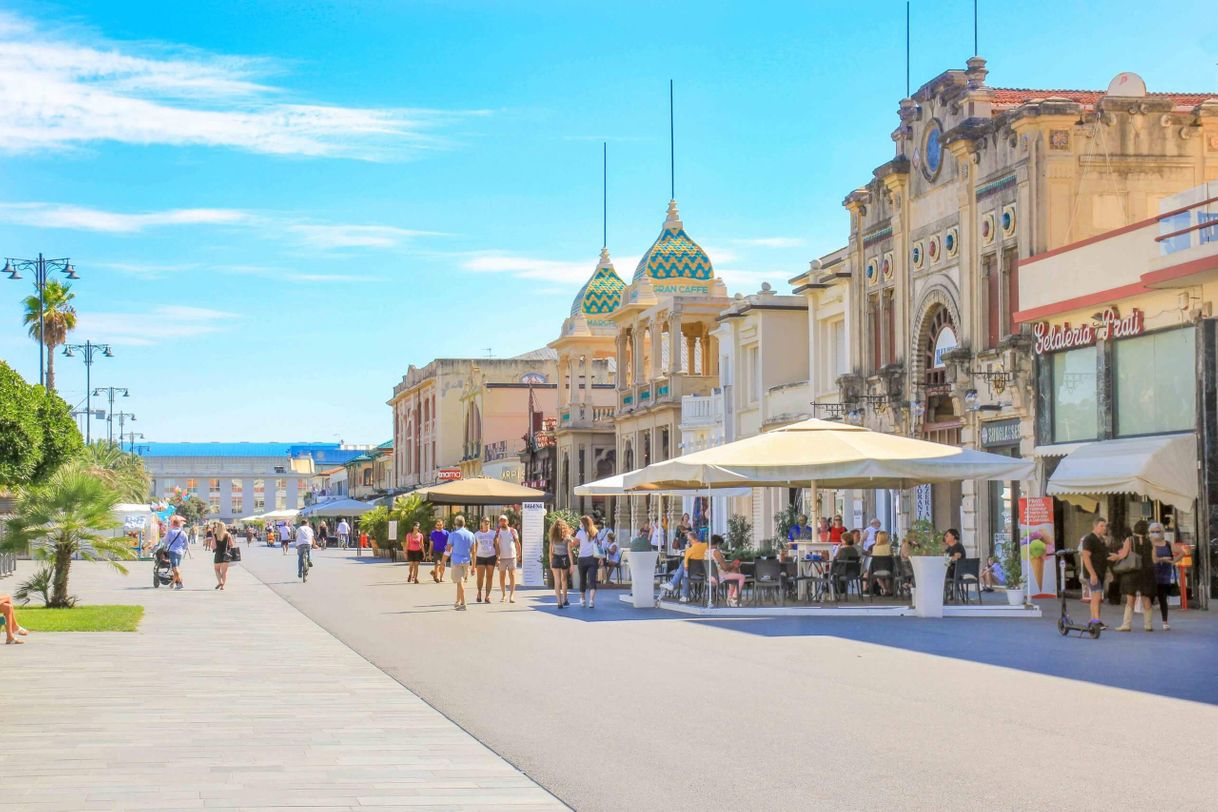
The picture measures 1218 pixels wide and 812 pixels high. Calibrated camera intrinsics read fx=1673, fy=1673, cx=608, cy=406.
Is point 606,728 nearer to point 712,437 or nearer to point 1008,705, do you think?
point 1008,705

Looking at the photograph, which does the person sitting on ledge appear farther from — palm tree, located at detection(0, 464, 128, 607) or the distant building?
the distant building

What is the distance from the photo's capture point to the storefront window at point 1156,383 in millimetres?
25734

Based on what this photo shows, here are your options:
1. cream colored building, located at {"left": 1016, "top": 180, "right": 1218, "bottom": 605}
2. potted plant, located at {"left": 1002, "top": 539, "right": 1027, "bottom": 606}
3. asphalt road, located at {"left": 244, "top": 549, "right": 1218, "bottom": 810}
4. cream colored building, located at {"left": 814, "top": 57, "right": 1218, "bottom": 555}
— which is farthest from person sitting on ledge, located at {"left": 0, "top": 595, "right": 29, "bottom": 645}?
cream colored building, located at {"left": 814, "top": 57, "right": 1218, "bottom": 555}

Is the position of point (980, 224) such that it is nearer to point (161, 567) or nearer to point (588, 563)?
point (588, 563)

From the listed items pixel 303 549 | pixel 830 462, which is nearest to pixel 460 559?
pixel 830 462

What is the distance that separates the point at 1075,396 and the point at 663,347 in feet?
90.5

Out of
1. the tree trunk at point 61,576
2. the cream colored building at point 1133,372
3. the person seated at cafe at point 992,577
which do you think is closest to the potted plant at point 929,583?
the cream colored building at point 1133,372

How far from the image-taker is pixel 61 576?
25812mm

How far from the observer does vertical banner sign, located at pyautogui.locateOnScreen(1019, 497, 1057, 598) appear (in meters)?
27.9

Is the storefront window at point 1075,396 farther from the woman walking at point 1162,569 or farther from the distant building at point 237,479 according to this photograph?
the distant building at point 237,479

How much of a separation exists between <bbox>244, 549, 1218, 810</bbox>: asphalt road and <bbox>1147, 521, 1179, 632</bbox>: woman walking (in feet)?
1.42

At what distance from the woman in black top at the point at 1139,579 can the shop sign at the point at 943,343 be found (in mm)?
13965

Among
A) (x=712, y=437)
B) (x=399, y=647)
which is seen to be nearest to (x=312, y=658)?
(x=399, y=647)

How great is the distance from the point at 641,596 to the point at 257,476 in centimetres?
17603
